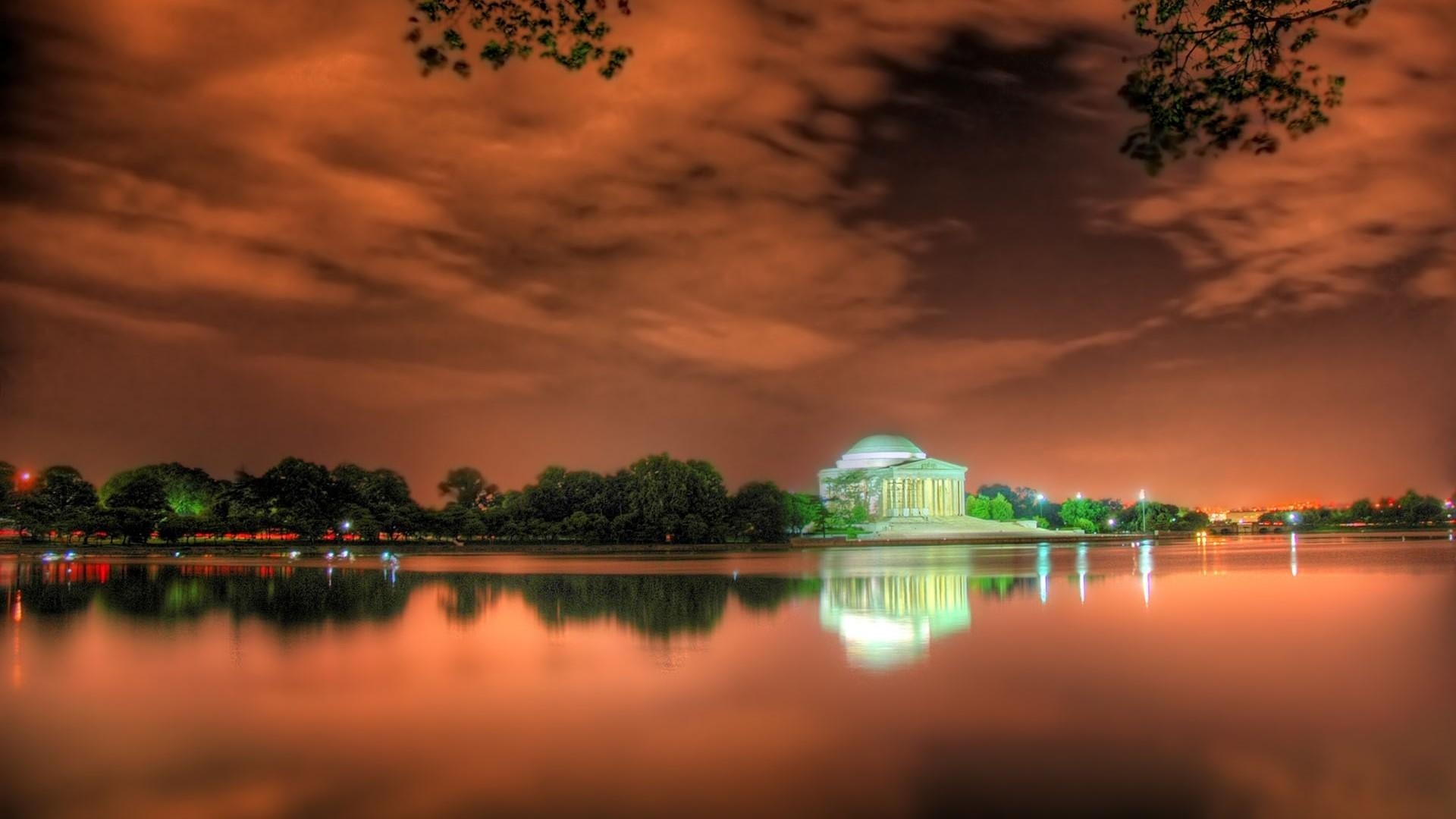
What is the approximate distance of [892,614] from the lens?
30375mm

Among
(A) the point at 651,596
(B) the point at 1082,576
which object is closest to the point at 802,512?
(B) the point at 1082,576

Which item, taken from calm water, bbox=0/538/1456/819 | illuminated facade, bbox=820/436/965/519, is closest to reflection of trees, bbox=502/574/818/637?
calm water, bbox=0/538/1456/819

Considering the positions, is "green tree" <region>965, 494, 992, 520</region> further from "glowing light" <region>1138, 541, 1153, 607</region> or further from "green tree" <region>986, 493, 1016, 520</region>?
"glowing light" <region>1138, 541, 1153, 607</region>

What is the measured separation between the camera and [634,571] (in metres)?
55.2

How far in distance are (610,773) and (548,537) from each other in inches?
3465

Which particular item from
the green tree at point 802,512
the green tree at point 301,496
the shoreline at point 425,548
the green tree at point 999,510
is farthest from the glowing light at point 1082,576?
the green tree at point 999,510

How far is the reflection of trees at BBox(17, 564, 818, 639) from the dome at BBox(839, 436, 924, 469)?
130201mm

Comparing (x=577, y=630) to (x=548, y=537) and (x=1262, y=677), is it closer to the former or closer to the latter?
(x=1262, y=677)

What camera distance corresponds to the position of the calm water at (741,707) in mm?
12781

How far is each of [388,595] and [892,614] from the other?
19.8 meters

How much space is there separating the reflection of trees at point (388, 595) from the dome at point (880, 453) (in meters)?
130

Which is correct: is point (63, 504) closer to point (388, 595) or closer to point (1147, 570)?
point (388, 595)

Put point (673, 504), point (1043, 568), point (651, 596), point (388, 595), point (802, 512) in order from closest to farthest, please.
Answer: point (651, 596)
point (388, 595)
point (1043, 568)
point (673, 504)
point (802, 512)

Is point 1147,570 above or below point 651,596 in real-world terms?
below
